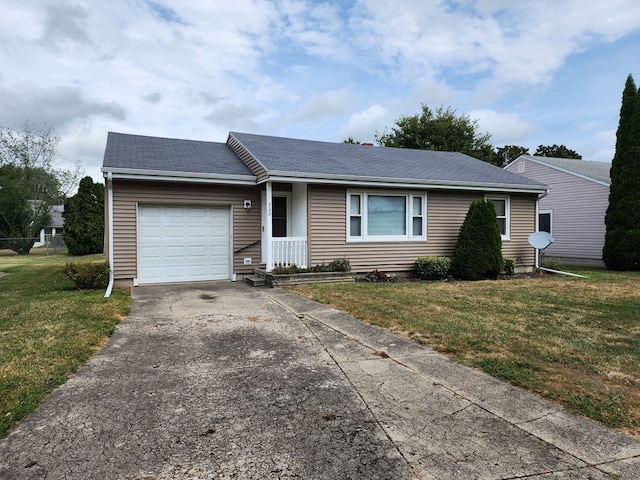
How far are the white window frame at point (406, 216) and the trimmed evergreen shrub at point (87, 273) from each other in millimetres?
5953

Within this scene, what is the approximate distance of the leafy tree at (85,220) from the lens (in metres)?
22.7

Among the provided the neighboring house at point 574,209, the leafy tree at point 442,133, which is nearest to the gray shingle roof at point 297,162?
the neighboring house at point 574,209

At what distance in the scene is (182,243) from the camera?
1045 cm

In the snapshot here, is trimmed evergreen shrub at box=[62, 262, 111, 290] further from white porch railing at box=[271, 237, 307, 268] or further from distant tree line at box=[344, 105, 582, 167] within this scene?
distant tree line at box=[344, 105, 582, 167]

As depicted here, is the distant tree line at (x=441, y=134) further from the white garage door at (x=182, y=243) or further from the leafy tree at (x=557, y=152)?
the white garage door at (x=182, y=243)

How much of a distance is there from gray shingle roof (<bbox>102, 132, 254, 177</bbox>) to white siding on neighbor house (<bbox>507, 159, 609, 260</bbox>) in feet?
47.0

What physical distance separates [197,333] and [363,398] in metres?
2.88

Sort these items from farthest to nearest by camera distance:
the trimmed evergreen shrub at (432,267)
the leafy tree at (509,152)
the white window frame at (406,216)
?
the leafy tree at (509,152), the trimmed evergreen shrub at (432,267), the white window frame at (406,216)

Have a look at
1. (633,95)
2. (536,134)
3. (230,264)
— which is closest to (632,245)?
(633,95)

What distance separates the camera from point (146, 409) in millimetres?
3152

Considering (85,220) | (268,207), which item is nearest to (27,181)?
(85,220)

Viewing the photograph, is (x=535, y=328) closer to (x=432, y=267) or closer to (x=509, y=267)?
(x=432, y=267)

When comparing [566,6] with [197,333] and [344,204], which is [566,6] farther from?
[197,333]

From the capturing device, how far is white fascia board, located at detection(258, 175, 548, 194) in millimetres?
10136
